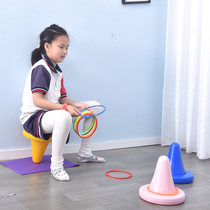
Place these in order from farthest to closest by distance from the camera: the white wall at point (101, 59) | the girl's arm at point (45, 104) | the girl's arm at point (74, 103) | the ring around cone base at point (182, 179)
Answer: the white wall at point (101, 59) → the girl's arm at point (74, 103) → the girl's arm at point (45, 104) → the ring around cone base at point (182, 179)

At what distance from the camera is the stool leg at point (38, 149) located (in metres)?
1.67

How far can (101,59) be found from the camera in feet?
6.78

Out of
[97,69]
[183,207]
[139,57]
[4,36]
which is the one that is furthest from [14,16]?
[183,207]

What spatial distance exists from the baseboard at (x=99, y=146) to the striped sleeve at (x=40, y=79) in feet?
1.51

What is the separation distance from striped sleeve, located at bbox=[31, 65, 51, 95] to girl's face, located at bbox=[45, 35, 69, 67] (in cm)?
9

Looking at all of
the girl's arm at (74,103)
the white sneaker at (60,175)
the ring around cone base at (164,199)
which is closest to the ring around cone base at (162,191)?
the ring around cone base at (164,199)

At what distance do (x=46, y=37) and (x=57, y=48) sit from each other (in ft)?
0.30

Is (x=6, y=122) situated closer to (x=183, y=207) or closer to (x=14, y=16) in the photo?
(x=14, y=16)

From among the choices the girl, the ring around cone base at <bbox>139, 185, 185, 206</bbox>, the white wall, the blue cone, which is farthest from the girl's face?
the ring around cone base at <bbox>139, 185, 185, 206</bbox>

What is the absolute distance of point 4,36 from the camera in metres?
1.77

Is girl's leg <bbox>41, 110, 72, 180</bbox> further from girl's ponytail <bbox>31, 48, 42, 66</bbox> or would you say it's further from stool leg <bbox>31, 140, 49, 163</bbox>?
girl's ponytail <bbox>31, 48, 42, 66</bbox>

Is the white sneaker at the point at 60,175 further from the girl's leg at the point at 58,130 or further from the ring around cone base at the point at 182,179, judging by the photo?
the ring around cone base at the point at 182,179

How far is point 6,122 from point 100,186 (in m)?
0.75

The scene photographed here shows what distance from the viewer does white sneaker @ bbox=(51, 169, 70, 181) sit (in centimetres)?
144
